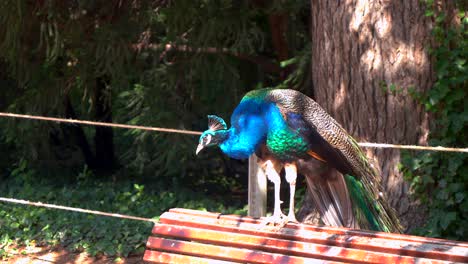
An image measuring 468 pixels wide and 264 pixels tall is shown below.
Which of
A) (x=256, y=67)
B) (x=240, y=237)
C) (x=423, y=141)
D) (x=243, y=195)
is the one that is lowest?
(x=243, y=195)

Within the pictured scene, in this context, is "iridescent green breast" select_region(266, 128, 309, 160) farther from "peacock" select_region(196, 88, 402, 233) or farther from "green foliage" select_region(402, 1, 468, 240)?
"green foliage" select_region(402, 1, 468, 240)

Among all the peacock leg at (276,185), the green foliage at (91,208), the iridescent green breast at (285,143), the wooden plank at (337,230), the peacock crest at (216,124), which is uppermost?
the peacock crest at (216,124)

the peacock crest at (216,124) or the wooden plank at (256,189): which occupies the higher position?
the peacock crest at (216,124)

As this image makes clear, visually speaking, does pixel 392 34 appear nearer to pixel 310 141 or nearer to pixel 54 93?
pixel 310 141

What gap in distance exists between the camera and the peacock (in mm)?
3537

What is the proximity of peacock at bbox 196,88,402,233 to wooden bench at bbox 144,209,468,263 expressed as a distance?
0.77 feet

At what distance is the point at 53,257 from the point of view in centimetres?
556

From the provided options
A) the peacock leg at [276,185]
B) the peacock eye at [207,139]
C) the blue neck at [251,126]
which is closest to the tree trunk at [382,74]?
the peacock leg at [276,185]

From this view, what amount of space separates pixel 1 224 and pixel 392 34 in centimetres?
371

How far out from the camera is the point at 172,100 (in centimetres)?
711

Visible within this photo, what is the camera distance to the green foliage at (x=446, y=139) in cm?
460

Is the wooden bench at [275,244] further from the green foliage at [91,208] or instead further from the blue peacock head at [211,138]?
the green foliage at [91,208]

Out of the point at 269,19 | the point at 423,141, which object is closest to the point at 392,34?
the point at 423,141

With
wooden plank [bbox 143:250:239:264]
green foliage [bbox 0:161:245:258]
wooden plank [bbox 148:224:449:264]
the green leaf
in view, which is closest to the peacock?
wooden plank [bbox 148:224:449:264]
